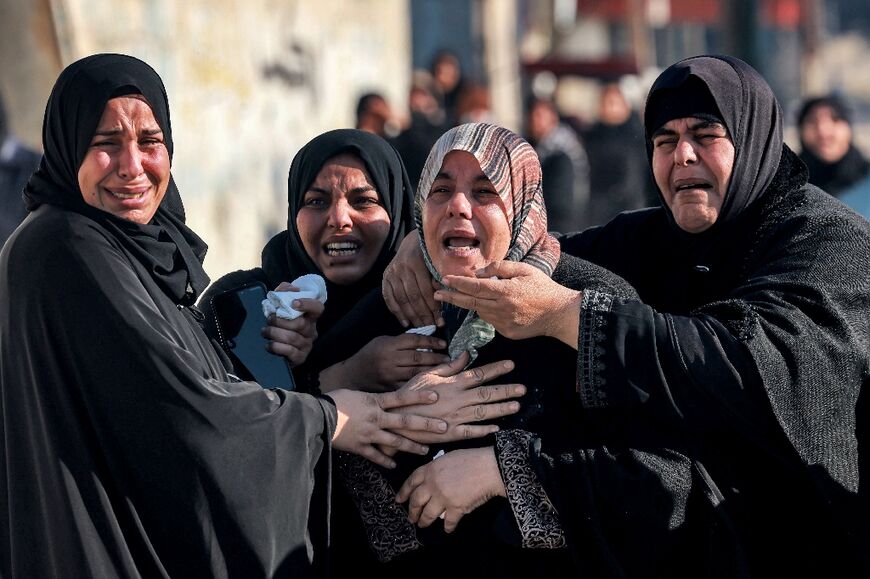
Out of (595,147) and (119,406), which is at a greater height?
(119,406)

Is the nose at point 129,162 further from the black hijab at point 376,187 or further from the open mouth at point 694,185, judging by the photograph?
the open mouth at point 694,185

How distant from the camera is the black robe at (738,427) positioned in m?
2.86

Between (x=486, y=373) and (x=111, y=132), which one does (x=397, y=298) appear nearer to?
(x=486, y=373)

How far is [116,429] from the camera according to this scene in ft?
9.14

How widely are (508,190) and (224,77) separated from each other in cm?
531

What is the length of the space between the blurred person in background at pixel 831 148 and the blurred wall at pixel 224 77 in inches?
127

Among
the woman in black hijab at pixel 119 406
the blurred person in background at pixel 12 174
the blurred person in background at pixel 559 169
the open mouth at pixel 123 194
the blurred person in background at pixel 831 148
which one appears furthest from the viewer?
the blurred person in background at pixel 559 169

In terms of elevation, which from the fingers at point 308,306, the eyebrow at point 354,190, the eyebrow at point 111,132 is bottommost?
the fingers at point 308,306

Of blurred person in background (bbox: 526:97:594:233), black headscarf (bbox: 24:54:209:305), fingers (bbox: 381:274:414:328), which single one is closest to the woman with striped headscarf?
fingers (bbox: 381:274:414:328)

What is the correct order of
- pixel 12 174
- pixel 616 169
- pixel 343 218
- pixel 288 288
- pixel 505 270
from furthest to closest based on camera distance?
1. pixel 616 169
2. pixel 12 174
3. pixel 343 218
4. pixel 288 288
5. pixel 505 270

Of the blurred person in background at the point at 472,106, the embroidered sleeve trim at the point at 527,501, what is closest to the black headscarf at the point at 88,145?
the embroidered sleeve trim at the point at 527,501

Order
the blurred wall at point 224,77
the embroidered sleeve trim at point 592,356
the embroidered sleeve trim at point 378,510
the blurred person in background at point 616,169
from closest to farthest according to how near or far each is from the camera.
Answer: the embroidered sleeve trim at point 592,356 → the embroidered sleeve trim at point 378,510 → the blurred wall at point 224,77 → the blurred person in background at point 616,169

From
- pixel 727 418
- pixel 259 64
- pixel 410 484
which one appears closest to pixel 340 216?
pixel 410 484

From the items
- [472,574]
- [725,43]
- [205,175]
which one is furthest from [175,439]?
[725,43]
